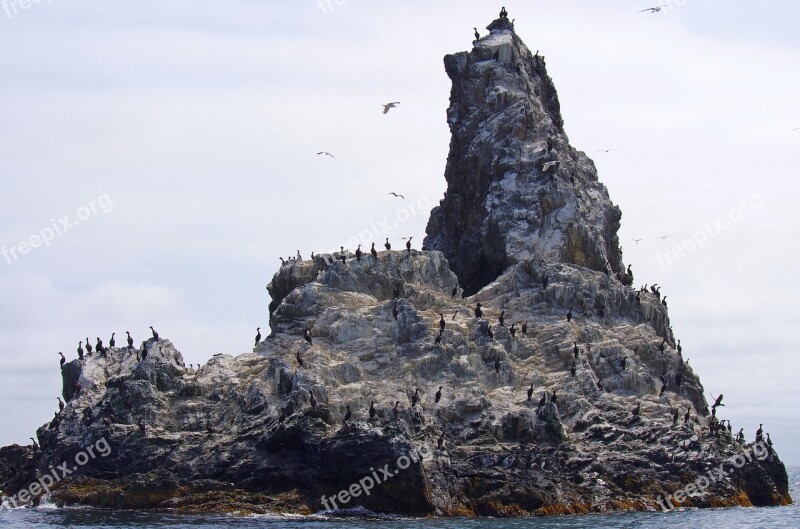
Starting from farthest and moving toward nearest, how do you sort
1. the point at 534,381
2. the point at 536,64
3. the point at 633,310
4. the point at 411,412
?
the point at 536,64 → the point at 633,310 → the point at 534,381 → the point at 411,412

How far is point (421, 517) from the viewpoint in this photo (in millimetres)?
95188

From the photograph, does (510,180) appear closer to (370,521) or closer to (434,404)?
(434,404)

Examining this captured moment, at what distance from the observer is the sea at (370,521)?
89.2 meters

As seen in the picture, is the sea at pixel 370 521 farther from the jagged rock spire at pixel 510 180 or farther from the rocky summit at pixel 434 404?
the jagged rock spire at pixel 510 180

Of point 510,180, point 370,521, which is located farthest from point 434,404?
point 510,180

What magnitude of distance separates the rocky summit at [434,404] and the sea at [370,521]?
2351 mm

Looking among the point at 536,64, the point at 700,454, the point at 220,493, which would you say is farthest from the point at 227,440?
the point at 536,64

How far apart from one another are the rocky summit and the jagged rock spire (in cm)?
30

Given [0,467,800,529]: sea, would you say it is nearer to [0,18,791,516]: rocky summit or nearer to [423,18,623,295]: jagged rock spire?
[0,18,791,516]: rocky summit

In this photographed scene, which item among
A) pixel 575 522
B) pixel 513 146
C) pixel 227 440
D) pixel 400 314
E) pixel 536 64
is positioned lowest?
pixel 575 522

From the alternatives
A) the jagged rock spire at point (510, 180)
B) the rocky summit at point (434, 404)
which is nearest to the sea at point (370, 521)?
the rocky summit at point (434, 404)

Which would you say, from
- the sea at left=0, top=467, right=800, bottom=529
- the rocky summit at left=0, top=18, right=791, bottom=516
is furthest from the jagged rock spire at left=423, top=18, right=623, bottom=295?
the sea at left=0, top=467, right=800, bottom=529

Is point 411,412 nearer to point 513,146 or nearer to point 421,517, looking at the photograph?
point 421,517

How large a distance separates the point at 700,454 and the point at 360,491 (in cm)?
2566
